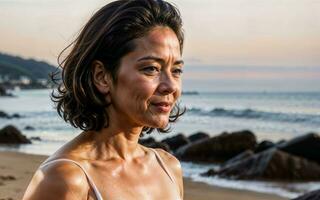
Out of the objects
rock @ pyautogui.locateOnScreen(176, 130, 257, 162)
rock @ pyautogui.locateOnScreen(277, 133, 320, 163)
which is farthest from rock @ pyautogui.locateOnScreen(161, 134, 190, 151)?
rock @ pyautogui.locateOnScreen(277, 133, 320, 163)

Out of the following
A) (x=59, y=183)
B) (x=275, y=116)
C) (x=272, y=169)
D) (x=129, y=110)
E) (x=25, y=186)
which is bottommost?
(x=275, y=116)

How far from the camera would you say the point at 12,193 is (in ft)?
29.3

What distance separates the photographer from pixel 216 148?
17.3 metres

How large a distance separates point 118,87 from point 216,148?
50.5 ft

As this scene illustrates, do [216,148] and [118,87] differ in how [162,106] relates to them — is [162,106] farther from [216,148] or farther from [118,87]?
[216,148]

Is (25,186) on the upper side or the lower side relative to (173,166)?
lower

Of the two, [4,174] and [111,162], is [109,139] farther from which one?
[4,174]

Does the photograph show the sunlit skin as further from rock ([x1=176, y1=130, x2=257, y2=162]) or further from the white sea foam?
rock ([x1=176, y1=130, x2=257, y2=162])

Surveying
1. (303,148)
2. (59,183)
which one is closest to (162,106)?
(59,183)

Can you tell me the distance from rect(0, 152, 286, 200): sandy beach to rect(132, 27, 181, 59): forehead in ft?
22.5

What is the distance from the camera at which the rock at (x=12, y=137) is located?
758 inches

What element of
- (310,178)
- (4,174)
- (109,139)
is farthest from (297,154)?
(109,139)

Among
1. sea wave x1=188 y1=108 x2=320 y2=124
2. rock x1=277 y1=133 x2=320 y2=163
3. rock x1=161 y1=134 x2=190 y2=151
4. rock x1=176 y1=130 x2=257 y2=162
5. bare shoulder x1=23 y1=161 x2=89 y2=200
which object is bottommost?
sea wave x1=188 y1=108 x2=320 y2=124

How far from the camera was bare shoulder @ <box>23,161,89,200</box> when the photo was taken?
1842 mm
